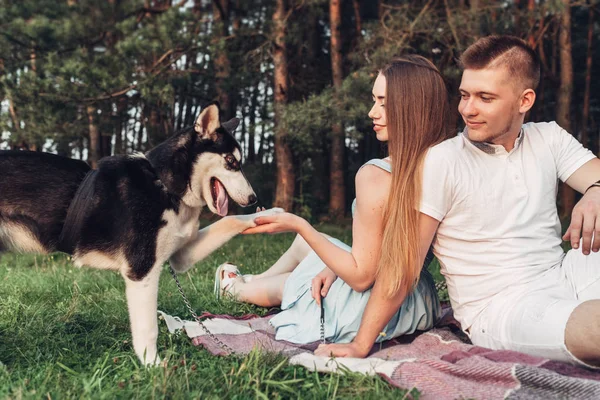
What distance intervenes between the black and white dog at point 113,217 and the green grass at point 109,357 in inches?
11.7

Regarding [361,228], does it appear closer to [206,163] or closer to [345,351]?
[345,351]

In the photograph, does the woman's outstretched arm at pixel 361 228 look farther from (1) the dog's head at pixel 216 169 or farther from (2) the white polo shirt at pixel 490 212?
(1) the dog's head at pixel 216 169

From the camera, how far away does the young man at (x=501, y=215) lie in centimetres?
254

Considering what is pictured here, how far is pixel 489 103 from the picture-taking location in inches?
101

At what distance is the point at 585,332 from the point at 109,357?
2293mm

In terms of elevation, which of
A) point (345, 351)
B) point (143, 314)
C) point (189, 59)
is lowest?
point (345, 351)

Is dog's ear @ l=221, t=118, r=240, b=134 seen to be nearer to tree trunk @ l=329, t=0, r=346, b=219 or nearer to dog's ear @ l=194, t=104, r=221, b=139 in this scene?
dog's ear @ l=194, t=104, r=221, b=139

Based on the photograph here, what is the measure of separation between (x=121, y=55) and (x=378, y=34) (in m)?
4.46

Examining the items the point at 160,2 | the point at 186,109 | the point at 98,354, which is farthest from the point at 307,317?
the point at 186,109

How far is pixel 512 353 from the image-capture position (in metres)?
2.44

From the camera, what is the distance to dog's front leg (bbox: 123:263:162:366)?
9.20 ft

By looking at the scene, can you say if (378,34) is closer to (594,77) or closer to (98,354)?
(98,354)

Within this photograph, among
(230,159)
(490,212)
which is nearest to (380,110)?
(490,212)

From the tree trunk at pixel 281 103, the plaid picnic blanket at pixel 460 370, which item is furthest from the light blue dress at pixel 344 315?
the tree trunk at pixel 281 103
